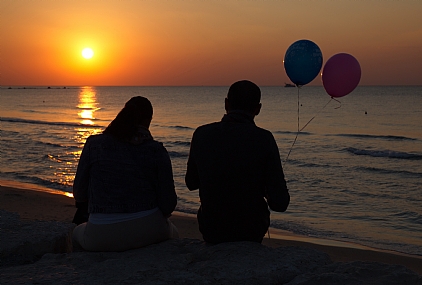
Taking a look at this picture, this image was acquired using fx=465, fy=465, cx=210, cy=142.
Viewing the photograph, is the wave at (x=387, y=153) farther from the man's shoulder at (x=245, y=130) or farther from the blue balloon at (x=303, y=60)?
the man's shoulder at (x=245, y=130)

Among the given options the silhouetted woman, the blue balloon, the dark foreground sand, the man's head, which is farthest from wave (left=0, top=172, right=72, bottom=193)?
the man's head

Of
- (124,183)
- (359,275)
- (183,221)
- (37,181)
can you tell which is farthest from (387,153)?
(124,183)

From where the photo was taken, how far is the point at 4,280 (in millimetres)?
2988

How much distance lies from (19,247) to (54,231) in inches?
15.0

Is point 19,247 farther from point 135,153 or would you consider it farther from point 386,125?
point 386,125

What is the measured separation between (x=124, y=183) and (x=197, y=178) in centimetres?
57

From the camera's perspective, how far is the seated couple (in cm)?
339

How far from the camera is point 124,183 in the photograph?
11.6 feet

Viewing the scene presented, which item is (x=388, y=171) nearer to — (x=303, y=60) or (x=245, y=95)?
(x=303, y=60)

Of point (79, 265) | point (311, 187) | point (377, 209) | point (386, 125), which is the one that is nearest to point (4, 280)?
point (79, 265)

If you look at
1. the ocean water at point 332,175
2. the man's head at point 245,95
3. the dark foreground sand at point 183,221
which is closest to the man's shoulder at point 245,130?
the man's head at point 245,95

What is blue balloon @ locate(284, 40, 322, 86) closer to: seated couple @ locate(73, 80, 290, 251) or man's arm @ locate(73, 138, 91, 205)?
seated couple @ locate(73, 80, 290, 251)

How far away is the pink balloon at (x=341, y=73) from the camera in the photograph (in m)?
7.24

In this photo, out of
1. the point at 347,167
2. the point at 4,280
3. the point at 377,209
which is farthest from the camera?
the point at 347,167
